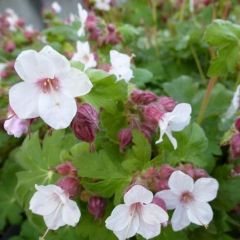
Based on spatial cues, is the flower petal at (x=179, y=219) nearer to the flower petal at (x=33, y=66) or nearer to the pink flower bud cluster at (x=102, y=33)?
the flower petal at (x=33, y=66)

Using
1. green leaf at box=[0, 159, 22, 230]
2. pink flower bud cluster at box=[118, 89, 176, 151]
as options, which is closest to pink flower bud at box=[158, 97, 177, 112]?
pink flower bud cluster at box=[118, 89, 176, 151]

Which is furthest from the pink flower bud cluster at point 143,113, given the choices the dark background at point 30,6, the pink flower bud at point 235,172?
the dark background at point 30,6

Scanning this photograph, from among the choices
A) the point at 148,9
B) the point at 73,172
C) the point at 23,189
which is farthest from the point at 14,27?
the point at 73,172

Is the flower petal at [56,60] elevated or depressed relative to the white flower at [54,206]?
elevated

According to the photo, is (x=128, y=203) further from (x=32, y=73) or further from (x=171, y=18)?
(x=171, y=18)

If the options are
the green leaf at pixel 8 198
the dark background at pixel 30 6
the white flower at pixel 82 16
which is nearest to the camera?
the white flower at pixel 82 16

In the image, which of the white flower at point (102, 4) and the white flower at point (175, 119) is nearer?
the white flower at point (175, 119)
